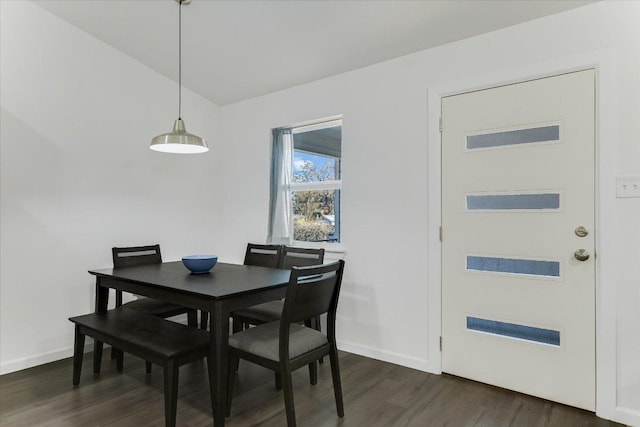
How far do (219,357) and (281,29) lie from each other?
2350mm

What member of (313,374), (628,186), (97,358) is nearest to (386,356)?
(313,374)

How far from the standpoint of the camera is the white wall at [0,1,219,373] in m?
2.81

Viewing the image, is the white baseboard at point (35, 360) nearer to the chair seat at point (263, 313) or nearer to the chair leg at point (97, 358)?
the chair leg at point (97, 358)

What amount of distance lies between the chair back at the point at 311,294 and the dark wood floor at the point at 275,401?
1.77ft

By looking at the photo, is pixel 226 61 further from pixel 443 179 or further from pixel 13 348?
pixel 13 348

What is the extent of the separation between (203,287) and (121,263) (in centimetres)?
130

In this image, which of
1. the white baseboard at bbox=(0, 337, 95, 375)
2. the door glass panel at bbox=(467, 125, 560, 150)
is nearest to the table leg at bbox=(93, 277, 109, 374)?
the white baseboard at bbox=(0, 337, 95, 375)

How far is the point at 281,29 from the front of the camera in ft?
9.34

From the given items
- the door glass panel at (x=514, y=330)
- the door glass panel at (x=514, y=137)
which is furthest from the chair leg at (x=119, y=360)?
the door glass panel at (x=514, y=137)

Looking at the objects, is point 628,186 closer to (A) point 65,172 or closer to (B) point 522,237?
(B) point 522,237

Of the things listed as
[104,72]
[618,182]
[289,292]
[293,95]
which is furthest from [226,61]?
[618,182]

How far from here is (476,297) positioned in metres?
2.61

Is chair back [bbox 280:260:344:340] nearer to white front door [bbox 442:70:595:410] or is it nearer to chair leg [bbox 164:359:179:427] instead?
chair leg [bbox 164:359:179:427]

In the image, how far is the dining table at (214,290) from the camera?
1947mm
